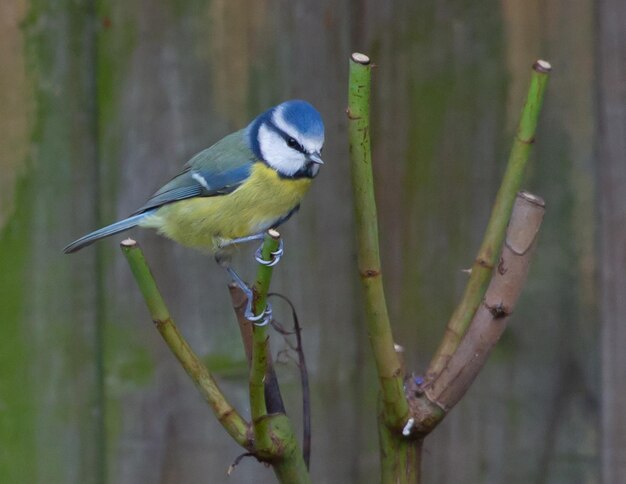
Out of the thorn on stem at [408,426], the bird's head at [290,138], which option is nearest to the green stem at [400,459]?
the thorn on stem at [408,426]

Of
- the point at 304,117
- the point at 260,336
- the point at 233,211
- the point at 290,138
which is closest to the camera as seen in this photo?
the point at 260,336

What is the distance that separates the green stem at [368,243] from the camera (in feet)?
3.91

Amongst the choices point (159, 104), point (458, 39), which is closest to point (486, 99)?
point (458, 39)

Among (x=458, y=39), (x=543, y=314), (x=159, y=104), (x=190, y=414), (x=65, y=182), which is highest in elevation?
(x=458, y=39)

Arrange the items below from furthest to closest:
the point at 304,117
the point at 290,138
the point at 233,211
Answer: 1. the point at 233,211
2. the point at 290,138
3. the point at 304,117

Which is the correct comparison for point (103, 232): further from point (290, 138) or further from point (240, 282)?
point (290, 138)

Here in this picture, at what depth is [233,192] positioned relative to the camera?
1789 millimetres

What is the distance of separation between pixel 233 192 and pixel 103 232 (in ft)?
0.84

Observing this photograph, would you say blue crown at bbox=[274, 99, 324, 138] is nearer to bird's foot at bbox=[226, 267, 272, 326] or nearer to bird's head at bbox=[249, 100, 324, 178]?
bird's head at bbox=[249, 100, 324, 178]

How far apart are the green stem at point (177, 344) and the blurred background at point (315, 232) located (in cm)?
42

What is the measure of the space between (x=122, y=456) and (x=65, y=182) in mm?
492

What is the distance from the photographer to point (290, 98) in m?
1.71

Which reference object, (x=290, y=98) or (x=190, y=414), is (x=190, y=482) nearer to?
(x=190, y=414)

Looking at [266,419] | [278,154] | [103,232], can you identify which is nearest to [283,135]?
[278,154]
